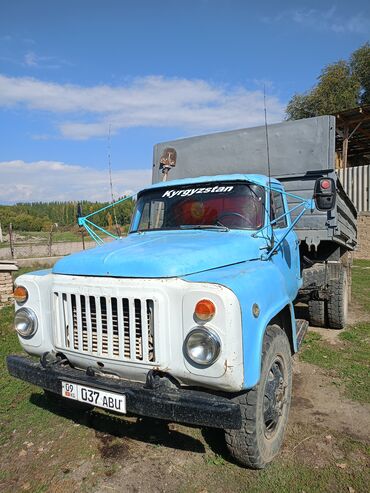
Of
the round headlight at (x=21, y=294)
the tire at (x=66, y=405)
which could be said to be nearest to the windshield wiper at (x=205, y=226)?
the round headlight at (x=21, y=294)

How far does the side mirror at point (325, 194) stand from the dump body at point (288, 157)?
2083 millimetres

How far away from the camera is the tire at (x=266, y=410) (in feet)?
8.38

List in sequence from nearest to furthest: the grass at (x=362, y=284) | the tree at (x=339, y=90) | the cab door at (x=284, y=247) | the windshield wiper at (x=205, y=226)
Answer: the windshield wiper at (x=205, y=226) < the cab door at (x=284, y=247) < the grass at (x=362, y=284) < the tree at (x=339, y=90)

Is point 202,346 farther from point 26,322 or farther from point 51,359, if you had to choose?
point 26,322

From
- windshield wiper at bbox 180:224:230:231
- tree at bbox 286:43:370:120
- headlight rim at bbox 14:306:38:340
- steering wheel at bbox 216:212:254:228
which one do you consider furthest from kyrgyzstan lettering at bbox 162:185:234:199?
tree at bbox 286:43:370:120

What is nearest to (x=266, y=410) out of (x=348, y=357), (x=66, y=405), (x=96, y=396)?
(x=96, y=396)

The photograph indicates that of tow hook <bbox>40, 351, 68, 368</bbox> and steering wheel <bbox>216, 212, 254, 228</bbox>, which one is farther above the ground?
steering wheel <bbox>216, 212, 254, 228</bbox>

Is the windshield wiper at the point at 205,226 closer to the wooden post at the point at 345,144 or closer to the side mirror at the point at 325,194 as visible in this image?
the side mirror at the point at 325,194

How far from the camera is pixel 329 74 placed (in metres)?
24.4

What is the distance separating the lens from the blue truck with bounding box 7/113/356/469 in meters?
2.38

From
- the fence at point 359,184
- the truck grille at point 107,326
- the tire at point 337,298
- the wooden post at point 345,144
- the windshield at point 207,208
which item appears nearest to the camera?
the truck grille at point 107,326

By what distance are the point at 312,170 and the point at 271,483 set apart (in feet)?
12.9

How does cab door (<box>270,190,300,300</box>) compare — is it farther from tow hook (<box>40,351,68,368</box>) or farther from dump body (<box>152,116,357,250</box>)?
tow hook (<box>40,351,68,368</box>)

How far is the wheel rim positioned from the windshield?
1.28 m
